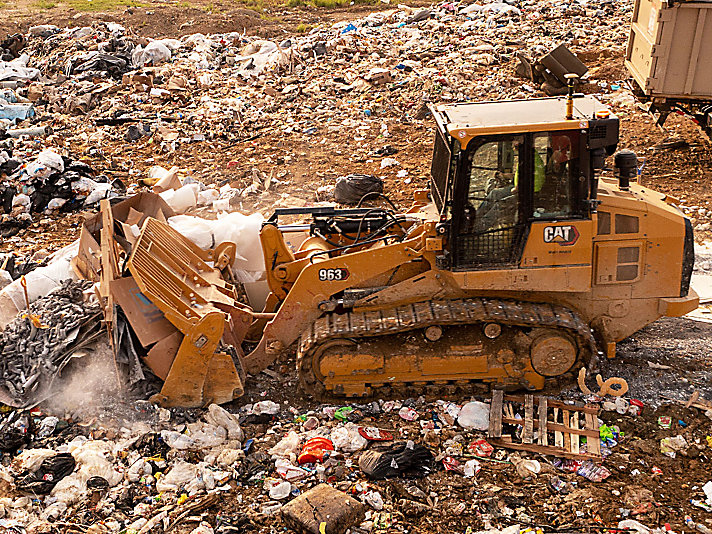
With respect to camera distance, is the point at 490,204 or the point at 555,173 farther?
the point at 490,204

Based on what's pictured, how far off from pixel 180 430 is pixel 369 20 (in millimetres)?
16960

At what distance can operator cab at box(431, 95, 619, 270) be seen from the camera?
548cm

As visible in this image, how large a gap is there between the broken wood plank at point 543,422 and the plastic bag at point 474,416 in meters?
0.38

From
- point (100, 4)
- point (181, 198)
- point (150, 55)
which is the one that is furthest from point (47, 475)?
point (100, 4)

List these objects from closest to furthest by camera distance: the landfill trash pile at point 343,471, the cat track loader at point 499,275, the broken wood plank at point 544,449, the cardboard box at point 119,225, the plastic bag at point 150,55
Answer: the landfill trash pile at point 343,471 → the broken wood plank at point 544,449 → the cat track loader at point 499,275 → the cardboard box at point 119,225 → the plastic bag at point 150,55

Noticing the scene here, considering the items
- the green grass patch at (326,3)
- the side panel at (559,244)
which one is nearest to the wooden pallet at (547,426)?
the side panel at (559,244)

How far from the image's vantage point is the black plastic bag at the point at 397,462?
5238 millimetres

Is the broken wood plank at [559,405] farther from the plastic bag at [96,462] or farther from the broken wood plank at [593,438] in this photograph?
the plastic bag at [96,462]

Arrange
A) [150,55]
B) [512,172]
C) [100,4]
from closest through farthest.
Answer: [512,172]
[150,55]
[100,4]

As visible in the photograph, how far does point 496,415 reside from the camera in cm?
578

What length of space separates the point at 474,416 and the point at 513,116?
2228 mm

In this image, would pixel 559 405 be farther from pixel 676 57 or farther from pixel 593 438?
pixel 676 57

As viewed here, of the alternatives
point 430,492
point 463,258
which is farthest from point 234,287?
point 430,492

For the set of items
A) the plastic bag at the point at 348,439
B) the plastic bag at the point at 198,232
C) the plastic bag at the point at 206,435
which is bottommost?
the plastic bag at the point at 206,435
